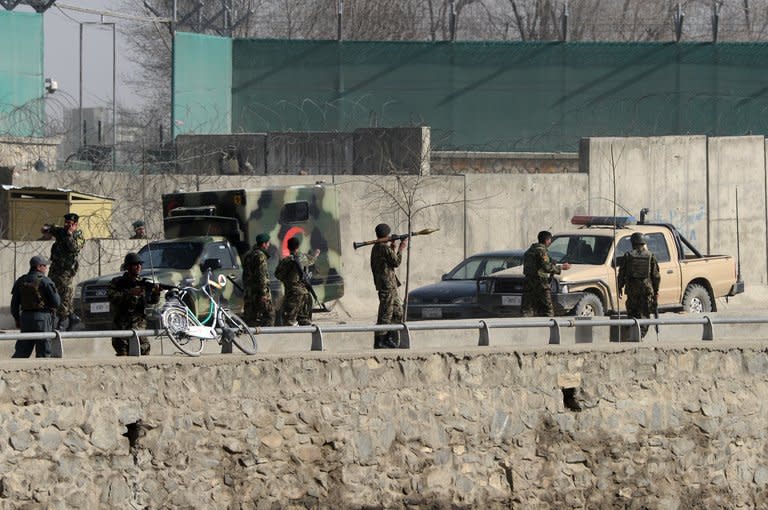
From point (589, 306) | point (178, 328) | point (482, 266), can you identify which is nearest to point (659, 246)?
point (589, 306)

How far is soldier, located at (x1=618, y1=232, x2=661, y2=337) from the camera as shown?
57.5ft

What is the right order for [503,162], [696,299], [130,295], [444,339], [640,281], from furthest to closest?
[503,162], [696,299], [640,281], [444,339], [130,295]

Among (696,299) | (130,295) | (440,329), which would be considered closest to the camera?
(130,295)

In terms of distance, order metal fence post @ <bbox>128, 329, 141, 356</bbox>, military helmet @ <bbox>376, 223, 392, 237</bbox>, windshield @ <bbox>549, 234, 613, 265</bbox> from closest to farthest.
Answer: metal fence post @ <bbox>128, 329, 141, 356</bbox> → military helmet @ <bbox>376, 223, 392, 237</bbox> → windshield @ <bbox>549, 234, 613, 265</bbox>

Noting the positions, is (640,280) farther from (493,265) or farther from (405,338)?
(405,338)

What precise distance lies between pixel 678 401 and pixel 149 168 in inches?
482

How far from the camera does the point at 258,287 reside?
683 inches

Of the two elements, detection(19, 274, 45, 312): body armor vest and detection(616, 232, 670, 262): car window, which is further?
detection(616, 232, 670, 262): car window

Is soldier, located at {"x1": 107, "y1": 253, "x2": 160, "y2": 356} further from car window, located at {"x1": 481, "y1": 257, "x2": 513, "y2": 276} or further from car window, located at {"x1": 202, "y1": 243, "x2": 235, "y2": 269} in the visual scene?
car window, located at {"x1": 481, "y1": 257, "x2": 513, "y2": 276}

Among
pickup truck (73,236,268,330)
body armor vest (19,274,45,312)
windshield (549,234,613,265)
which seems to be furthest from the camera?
windshield (549,234,613,265)

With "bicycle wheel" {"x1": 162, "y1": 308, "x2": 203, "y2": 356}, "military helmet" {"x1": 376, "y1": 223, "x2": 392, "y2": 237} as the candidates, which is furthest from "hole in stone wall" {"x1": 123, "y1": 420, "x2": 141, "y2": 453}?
"military helmet" {"x1": 376, "y1": 223, "x2": 392, "y2": 237}

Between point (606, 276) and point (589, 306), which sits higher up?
point (606, 276)

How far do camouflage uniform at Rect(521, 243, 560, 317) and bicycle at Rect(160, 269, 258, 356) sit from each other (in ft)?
Answer: 17.4

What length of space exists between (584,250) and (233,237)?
15.3 feet
